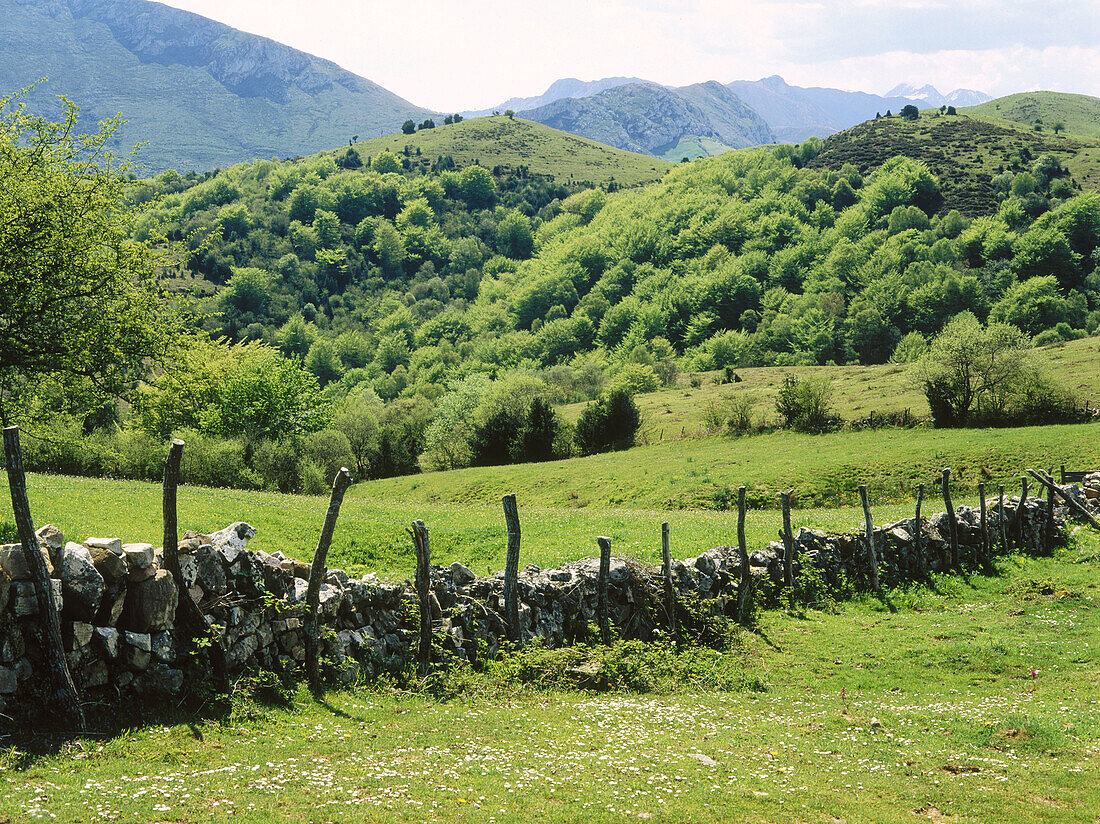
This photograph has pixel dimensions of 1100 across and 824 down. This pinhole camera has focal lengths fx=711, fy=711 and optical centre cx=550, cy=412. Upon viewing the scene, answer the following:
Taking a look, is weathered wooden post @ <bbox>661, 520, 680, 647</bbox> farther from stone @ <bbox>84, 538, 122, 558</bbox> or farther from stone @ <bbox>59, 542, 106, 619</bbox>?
stone @ <bbox>59, 542, 106, 619</bbox>

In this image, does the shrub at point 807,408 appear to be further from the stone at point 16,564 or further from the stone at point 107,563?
the stone at point 16,564

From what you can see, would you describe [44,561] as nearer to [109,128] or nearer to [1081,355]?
[109,128]

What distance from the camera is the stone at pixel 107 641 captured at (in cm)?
1067

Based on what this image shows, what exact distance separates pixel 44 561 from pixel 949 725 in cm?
1562

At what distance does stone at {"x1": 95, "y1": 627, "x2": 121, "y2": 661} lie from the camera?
1067cm

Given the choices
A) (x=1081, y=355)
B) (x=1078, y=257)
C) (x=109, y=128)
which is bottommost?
(x=1081, y=355)

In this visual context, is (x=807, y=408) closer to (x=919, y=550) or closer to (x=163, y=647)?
(x=919, y=550)

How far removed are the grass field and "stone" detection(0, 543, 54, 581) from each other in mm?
2339

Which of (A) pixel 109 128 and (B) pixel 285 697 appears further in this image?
(A) pixel 109 128

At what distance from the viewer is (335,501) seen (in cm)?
1407

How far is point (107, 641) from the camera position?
10.7 meters

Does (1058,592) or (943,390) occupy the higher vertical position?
(943,390)

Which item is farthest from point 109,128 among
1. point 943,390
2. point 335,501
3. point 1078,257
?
point 1078,257

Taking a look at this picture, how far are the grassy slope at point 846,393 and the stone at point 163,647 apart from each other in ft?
189
